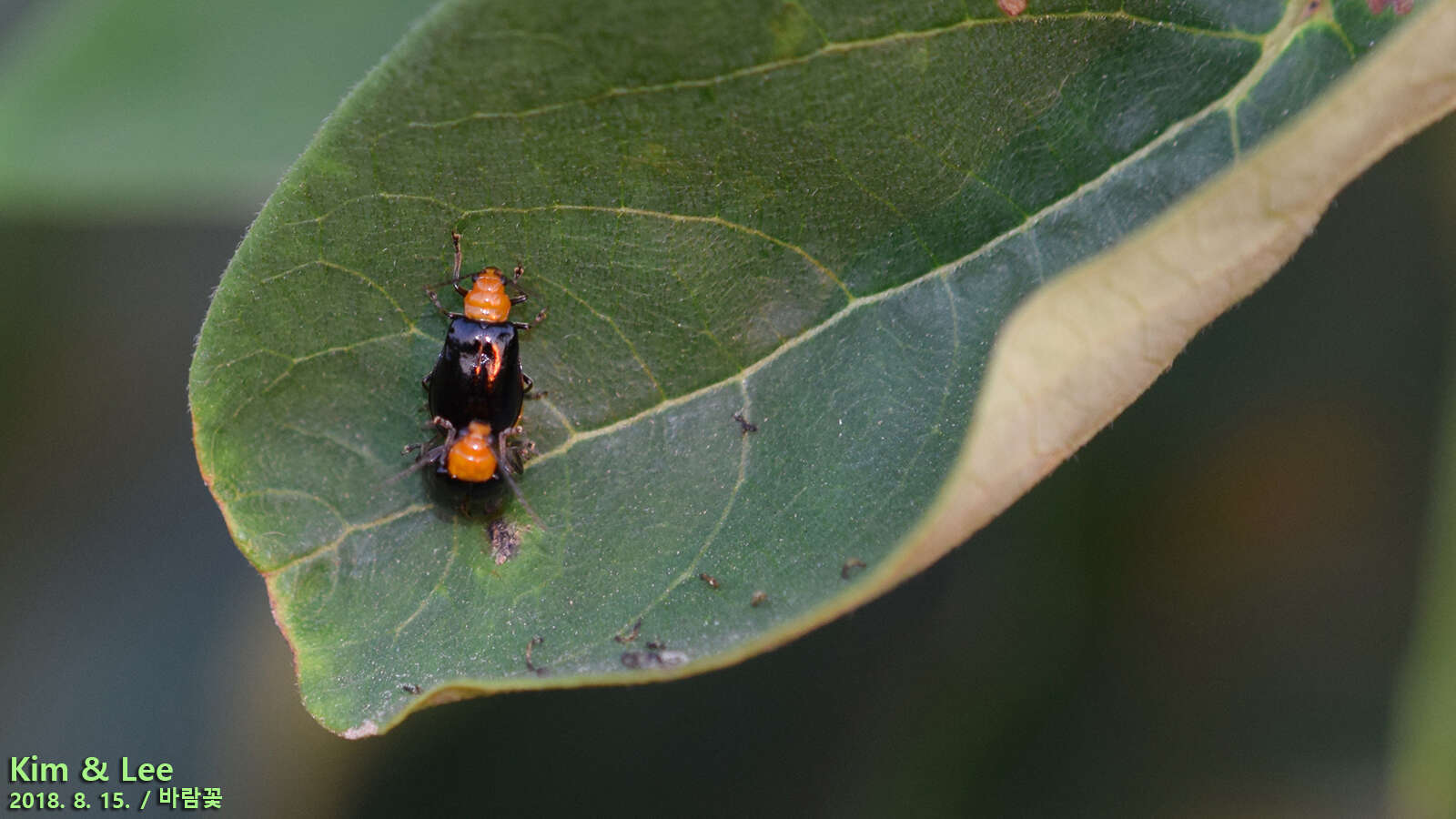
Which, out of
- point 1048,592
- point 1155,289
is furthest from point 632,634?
point 1048,592

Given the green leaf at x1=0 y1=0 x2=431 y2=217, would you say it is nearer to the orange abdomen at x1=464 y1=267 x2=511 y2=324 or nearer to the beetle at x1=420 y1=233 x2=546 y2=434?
the beetle at x1=420 y1=233 x2=546 y2=434

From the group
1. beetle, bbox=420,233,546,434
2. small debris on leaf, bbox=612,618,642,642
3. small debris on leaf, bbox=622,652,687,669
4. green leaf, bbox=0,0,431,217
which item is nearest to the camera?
small debris on leaf, bbox=622,652,687,669

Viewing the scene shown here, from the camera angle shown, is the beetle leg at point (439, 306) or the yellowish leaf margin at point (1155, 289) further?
the beetle leg at point (439, 306)

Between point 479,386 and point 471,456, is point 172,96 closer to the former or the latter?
point 479,386

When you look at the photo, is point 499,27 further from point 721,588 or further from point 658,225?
point 721,588

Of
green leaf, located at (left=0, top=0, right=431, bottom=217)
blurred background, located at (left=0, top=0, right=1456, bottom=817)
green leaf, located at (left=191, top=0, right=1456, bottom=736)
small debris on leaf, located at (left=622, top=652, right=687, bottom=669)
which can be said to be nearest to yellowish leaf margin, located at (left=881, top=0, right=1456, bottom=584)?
green leaf, located at (left=191, top=0, right=1456, bottom=736)

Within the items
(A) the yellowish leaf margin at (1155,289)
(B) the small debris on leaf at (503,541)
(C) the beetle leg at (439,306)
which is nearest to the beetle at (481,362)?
(C) the beetle leg at (439,306)

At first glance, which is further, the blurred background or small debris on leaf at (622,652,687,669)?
the blurred background

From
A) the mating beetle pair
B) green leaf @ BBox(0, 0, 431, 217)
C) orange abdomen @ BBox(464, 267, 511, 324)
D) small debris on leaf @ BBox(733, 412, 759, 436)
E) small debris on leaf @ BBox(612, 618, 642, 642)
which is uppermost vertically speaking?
green leaf @ BBox(0, 0, 431, 217)

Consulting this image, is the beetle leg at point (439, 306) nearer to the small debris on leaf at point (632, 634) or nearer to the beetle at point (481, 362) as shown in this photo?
the beetle at point (481, 362)

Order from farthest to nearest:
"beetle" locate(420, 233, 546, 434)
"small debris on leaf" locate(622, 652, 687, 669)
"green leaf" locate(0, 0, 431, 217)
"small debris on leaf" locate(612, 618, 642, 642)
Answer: "green leaf" locate(0, 0, 431, 217) < "beetle" locate(420, 233, 546, 434) < "small debris on leaf" locate(612, 618, 642, 642) < "small debris on leaf" locate(622, 652, 687, 669)
